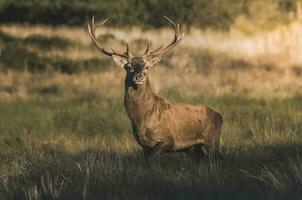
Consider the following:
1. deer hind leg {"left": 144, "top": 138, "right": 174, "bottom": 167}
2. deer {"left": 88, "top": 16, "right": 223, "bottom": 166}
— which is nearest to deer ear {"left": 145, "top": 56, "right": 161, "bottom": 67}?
deer {"left": 88, "top": 16, "right": 223, "bottom": 166}

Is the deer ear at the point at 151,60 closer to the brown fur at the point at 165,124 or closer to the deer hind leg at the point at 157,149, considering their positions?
the brown fur at the point at 165,124

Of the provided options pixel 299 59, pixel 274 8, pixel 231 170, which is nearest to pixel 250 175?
pixel 231 170

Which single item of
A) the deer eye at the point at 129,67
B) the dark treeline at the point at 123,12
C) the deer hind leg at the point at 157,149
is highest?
the dark treeline at the point at 123,12

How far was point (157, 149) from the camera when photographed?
30.4ft

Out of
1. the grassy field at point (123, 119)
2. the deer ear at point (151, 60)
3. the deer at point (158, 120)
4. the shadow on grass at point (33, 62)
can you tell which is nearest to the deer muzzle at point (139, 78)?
the deer at point (158, 120)

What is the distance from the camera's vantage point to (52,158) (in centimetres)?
906

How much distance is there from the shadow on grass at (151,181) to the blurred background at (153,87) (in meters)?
0.01

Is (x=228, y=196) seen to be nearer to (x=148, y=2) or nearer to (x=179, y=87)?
(x=179, y=87)

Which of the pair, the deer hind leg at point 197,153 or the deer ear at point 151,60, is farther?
the deer hind leg at point 197,153

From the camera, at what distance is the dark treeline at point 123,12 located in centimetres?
3331

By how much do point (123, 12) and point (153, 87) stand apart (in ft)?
51.8

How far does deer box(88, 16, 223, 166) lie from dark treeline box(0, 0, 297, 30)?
22319 millimetres

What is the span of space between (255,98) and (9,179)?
30.6 ft

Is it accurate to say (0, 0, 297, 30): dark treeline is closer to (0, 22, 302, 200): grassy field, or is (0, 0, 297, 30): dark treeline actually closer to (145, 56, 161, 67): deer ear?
(0, 22, 302, 200): grassy field
